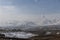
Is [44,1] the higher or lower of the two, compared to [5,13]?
higher

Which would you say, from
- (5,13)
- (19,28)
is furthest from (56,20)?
(5,13)

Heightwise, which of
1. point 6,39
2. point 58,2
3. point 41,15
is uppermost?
point 58,2

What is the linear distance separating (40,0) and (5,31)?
2.00 feet

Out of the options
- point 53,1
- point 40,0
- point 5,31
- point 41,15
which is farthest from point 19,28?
point 53,1

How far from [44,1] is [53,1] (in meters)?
0.12

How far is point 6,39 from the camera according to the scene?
1538 millimetres

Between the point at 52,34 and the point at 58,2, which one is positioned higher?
the point at 58,2

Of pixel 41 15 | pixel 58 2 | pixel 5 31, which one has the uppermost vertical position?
pixel 58 2

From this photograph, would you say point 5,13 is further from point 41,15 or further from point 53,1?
point 53,1

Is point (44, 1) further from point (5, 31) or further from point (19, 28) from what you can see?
point (5, 31)

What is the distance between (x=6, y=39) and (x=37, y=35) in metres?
Result: 0.41

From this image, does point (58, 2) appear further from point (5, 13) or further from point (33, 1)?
point (5, 13)

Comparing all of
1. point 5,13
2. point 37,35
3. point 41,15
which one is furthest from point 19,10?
point 37,35

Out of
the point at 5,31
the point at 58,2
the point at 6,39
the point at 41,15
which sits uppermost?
the point at 58,2
